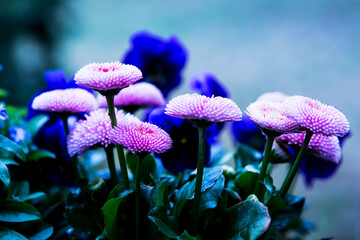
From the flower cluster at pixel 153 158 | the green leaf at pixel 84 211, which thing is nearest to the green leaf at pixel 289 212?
the flower cluster at pixel 153 158

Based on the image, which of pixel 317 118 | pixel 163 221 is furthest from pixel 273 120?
pixel 163 221

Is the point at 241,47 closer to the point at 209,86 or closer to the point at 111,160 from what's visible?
the point at 209,86

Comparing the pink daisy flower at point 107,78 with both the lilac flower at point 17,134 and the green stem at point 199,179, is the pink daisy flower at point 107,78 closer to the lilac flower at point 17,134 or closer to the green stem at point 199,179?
the green stem at point 199,179

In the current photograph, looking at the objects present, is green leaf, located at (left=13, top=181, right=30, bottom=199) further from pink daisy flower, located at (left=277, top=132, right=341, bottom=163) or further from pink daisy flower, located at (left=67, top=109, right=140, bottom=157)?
pink daisy flower, located at (left=277, top=132, right=341, bottom=163)

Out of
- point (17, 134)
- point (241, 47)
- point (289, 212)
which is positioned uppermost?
point (17, 134)

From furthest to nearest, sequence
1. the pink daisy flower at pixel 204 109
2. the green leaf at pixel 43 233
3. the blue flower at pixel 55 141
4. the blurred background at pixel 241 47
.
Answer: the blurred background at pixel 241 47 → the blue flower at pixel 55 141 → the green leaf at pixel 43 233 → the pink daisy flower at pixel 204 109

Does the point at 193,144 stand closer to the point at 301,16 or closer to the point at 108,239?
the point at 108,239
